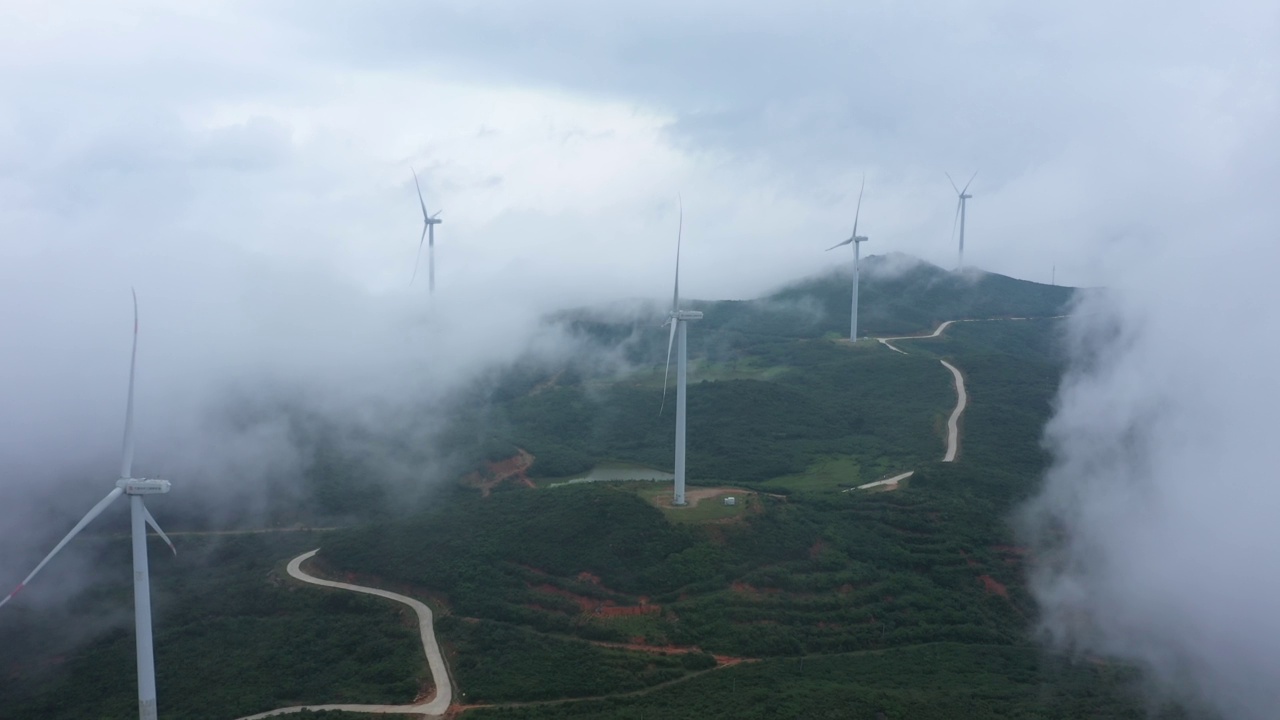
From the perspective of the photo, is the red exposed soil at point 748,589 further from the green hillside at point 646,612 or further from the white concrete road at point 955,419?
the white concrete road at point 955,419

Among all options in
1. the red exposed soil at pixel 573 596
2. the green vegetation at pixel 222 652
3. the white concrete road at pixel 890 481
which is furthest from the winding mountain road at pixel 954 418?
the green vegetation at pixel 222 652

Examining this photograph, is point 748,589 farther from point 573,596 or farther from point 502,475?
point 502,475

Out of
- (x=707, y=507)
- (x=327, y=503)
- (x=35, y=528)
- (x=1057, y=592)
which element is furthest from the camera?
(x=327, y=503)

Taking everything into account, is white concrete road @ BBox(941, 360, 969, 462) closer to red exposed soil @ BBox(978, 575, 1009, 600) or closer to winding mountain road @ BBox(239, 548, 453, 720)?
red exposed soil @ BBox(978, 575, 1009, 600)

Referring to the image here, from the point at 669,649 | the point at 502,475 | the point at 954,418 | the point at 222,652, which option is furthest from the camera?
the point at 954,418

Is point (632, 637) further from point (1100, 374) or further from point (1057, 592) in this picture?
point (1100, 374)

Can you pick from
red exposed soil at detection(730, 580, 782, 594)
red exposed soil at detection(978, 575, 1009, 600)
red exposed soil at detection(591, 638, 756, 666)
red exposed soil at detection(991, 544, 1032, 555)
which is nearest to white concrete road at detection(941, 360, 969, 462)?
red exposed soil at detection(991, 544, 1032, 555)

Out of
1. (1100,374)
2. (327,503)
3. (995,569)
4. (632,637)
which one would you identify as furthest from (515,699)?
(1100,374)

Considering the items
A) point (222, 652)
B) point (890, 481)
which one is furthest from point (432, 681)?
point (890, 481)
